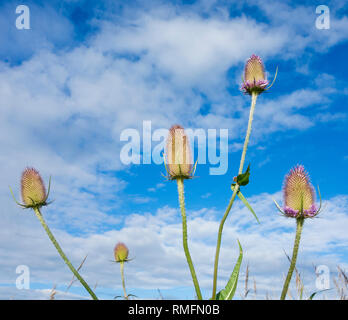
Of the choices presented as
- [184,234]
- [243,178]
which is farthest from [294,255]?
[184,234]

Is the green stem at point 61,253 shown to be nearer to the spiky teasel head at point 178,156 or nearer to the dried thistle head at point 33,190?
the dried thistle head at point 33,190

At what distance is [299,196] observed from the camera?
7.07 meters

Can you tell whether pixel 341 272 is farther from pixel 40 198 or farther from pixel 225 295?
pixel 40 198

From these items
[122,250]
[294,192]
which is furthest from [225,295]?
[122,250]

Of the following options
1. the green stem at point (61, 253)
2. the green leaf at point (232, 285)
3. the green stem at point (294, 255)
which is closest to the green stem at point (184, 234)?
the green leaf at point (232, 285)

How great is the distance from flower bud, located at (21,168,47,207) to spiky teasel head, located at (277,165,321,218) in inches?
182

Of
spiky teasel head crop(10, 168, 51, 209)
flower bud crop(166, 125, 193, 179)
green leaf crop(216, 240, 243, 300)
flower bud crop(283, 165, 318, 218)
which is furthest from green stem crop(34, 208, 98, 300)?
flower bud crop(283, 165, 318, 218)

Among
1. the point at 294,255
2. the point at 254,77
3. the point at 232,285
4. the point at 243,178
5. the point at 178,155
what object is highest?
the point at 254,77

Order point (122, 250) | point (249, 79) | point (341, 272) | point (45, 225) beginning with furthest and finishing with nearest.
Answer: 1. point (122, 250)
2. point (341, 272)
3. point (249, 79)
4. point (45, 225)

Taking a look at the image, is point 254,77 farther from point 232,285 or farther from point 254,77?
point 232,285

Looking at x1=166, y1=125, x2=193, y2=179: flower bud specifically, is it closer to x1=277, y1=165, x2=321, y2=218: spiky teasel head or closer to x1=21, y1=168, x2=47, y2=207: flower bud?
x1=277, y1=165, x2=321, y2=218: spiky teasel head
